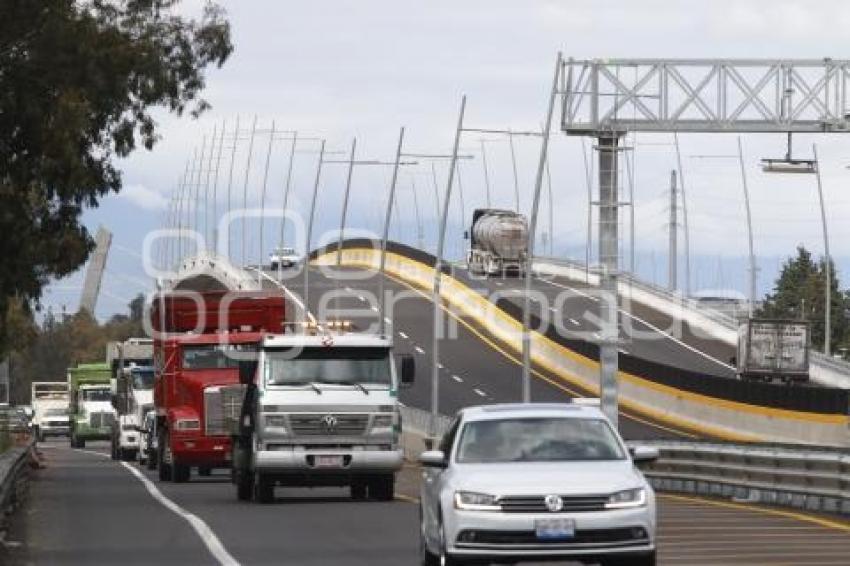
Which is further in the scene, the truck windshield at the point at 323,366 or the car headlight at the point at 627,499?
the truck windshield at the point at 323,366

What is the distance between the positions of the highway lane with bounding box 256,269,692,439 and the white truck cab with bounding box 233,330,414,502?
3430 centimetres

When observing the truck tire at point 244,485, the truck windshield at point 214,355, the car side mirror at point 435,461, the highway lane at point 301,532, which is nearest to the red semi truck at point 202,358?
the truck windshield at point 214,355

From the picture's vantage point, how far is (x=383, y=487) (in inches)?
1439

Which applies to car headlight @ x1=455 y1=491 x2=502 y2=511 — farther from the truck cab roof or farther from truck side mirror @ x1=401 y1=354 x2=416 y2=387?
the truck cab roof

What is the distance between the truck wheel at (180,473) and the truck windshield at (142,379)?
13.6 metres

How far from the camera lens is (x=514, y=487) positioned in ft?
63.3

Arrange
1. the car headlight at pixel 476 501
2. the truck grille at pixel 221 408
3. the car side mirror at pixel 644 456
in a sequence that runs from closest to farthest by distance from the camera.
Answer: the car headlight at pixel 476 501
the car side mirror at pixel 644 456
the truck grille at pixel 221 408

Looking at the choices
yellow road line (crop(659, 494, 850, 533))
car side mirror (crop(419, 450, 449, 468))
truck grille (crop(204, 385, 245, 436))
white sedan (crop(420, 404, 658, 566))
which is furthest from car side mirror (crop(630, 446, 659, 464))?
truck grille (crop(204, 385, 245, 436))

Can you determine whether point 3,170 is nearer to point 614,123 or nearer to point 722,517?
point 722,517

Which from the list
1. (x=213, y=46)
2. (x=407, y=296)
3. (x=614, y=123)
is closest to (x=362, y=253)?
(x=407, y=296)

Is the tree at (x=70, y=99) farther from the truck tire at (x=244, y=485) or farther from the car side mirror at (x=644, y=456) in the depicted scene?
the car side mirror at (x=644, y=456)

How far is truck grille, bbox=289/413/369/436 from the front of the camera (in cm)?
3500

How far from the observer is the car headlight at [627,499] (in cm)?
1912

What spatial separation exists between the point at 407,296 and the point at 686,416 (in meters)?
44.1
